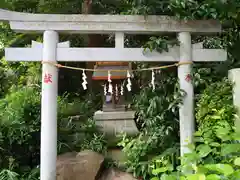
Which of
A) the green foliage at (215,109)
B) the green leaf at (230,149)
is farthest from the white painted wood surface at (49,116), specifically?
the green leaf at (230,149)

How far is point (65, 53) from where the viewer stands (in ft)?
12.2

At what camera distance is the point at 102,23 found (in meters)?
3.75

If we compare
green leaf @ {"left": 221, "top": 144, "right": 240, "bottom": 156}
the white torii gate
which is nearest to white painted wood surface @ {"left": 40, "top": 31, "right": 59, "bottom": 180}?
the white torii gate

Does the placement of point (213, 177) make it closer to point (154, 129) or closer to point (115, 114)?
point (154, 129)

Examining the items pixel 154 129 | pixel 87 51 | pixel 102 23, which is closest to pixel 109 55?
pixel 87 51

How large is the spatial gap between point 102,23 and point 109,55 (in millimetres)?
457

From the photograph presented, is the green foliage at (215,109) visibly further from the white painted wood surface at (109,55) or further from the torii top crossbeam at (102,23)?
the torii top crossbeam at (102,23)

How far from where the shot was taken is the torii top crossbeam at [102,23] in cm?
364

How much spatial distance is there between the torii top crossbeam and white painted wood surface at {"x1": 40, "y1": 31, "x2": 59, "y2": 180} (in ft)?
0.58

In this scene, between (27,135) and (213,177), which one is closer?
(213,177)

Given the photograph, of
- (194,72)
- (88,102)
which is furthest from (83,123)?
(194,72)

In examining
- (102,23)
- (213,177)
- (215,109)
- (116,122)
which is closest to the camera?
(213,177)

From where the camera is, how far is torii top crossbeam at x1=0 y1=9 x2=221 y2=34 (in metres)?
3.64

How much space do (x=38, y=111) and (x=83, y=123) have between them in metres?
0.94
